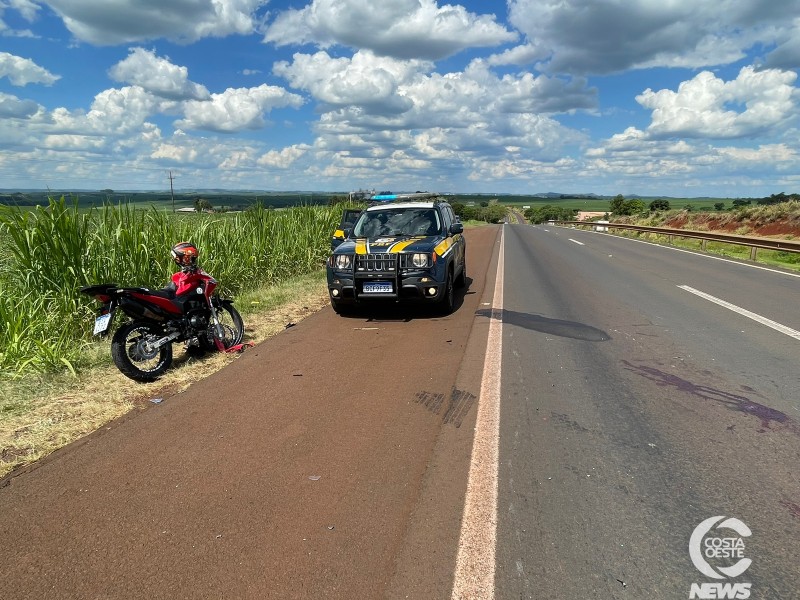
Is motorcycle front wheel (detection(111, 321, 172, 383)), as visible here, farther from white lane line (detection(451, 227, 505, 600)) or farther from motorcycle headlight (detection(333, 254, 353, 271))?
white lane line (detection(451, 227, 505, 600))

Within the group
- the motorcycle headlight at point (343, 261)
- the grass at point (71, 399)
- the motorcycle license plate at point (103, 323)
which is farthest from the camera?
the motorcycle headlight at point (343, 261)

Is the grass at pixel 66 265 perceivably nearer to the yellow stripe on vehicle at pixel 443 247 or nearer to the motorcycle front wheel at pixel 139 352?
the motorcycle front wheel at pixel 139 352

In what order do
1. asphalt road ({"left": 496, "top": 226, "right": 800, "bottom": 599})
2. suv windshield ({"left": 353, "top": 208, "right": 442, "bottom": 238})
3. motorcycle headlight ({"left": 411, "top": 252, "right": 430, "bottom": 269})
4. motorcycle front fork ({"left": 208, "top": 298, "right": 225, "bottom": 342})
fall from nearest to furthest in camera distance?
asphalt road ({"left": 496, "top": 226, "right": 800, "bottom": 599}) → motorcycle front fork ({"left": 208, "top": 298, "right": 225, "bottom": 342}) → motorcycle headlight ({"left": 411, "top": 252, "right": 430, "bottom": 269}) → suv windshield ({"left": 353, "top": 208, "right": 442, "bottom": 238})

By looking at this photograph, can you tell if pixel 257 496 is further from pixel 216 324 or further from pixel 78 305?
pixel 78 305

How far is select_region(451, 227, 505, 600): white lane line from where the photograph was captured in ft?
8.05

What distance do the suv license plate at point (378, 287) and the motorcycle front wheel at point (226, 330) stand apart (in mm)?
2137

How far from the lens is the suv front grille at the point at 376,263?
321 inches

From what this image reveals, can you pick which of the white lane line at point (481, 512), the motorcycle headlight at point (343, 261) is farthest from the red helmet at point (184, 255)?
the white lane line at point (481, 512)

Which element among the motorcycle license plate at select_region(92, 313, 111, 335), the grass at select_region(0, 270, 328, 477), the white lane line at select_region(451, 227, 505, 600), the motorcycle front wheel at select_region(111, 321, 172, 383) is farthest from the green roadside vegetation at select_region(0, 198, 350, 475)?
the white lane line at select_region(451, 227, 505, 600)

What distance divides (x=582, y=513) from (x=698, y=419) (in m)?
1.90

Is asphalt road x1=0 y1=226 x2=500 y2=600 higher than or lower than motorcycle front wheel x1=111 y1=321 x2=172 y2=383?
lower

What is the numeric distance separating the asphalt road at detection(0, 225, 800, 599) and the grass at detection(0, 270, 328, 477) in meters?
0.26

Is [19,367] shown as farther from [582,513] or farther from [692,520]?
[692,520]

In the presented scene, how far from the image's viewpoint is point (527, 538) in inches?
109
